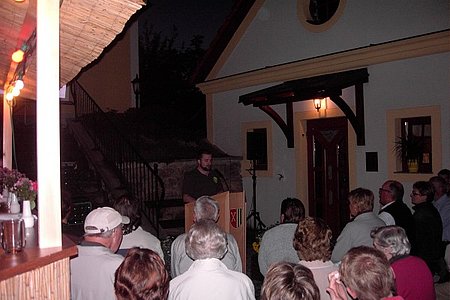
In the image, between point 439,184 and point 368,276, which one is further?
point 439,184

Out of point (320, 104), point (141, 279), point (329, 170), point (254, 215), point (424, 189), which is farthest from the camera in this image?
point (254, 215)

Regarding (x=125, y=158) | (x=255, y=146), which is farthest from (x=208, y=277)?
(x=125, y=158)

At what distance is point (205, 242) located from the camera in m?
3.24

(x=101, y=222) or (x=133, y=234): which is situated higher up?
(x=101, y=222)

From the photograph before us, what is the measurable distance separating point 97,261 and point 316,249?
4.94 ft

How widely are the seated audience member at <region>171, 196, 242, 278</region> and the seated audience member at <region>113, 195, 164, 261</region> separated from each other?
0.15 metres

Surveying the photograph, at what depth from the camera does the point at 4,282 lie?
2.25 meters

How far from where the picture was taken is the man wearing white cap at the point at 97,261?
317 centimetres

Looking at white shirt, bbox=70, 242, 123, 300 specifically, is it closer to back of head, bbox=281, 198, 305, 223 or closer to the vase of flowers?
the vase of flowers

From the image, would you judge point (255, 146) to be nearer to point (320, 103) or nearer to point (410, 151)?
point (320, 103)

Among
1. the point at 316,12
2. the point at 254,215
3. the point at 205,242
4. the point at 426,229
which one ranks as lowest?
the point at 254,215

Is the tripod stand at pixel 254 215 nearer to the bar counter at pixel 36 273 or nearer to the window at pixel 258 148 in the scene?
the window at pixel 258 148

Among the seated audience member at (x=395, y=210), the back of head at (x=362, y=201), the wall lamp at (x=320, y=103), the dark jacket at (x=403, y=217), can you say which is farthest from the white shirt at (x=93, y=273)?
the wall lamp at (x=320, y=103)

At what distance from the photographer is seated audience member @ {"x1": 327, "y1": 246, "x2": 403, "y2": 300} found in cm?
251
